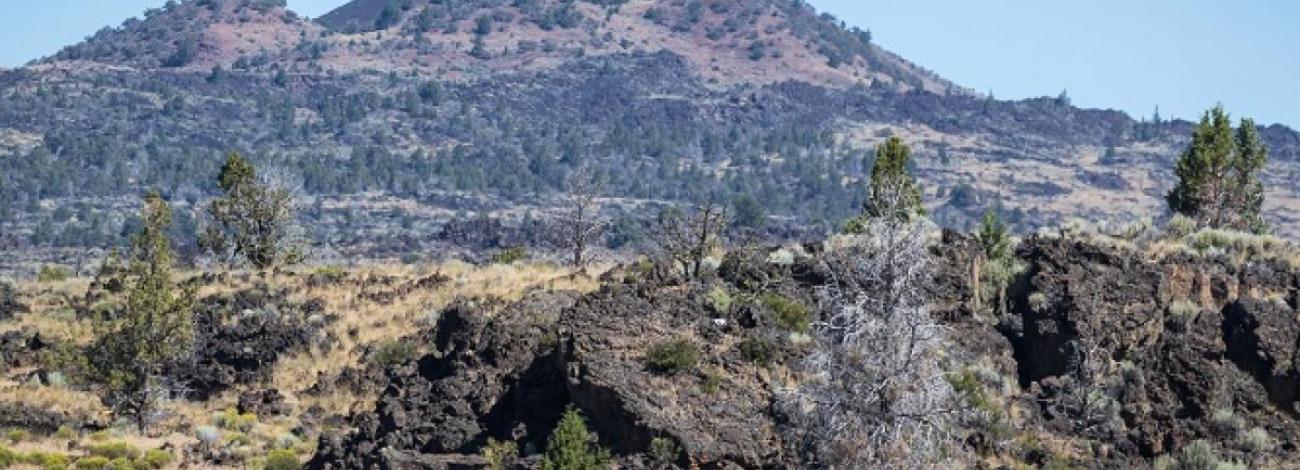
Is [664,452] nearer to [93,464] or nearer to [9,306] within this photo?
[93,464]

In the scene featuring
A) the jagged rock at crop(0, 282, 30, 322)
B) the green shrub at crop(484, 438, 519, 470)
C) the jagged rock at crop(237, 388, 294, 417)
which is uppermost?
the green shrub at crop(484, 438, 519, 470)

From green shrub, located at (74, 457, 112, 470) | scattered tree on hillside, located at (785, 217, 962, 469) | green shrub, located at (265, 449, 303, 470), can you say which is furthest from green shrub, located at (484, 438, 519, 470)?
green shrub, located at (74, 457, 112, 470)

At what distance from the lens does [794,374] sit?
29.4 meters

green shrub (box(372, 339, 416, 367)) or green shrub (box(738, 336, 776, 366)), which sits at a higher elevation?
green shrub (box(738, 336, 776, 366))

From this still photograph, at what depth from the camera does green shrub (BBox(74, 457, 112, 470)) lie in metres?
33.7

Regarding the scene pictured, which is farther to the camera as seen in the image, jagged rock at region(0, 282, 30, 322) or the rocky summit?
jagged rock at region(0, 282, 30, 322)

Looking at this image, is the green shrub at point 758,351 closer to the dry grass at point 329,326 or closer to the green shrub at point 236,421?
the dry grass at point 329,326

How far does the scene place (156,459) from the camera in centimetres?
3438

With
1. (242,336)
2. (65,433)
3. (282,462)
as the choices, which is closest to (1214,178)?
(242,336)

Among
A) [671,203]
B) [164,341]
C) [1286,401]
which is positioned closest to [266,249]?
[164,341]

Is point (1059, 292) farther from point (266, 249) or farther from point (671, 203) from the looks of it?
point (671, 203)

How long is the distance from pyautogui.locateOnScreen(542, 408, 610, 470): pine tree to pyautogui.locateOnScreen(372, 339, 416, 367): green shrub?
1464 centimetres

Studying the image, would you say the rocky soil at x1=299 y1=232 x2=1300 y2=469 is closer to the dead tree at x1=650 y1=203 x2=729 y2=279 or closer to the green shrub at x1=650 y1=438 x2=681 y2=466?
the green shrub at x1=650 y1=438 x2=681 y2=466

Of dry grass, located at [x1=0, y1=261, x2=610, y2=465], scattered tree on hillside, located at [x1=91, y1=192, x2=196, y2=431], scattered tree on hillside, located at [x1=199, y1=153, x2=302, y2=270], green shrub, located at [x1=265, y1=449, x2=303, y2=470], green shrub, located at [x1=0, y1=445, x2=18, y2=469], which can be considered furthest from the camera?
scattered tree on hillside, located at [x1=199, y1=153, x2=302, y2=270]
